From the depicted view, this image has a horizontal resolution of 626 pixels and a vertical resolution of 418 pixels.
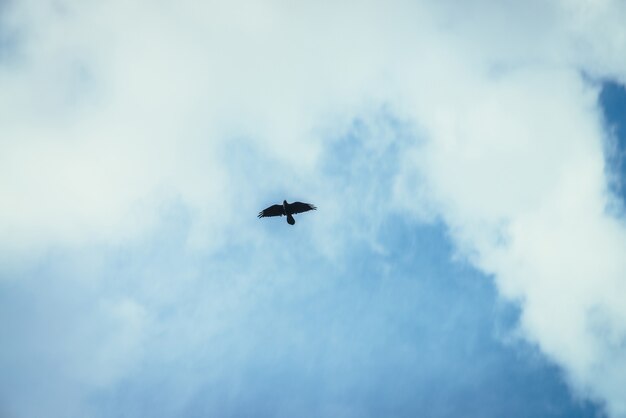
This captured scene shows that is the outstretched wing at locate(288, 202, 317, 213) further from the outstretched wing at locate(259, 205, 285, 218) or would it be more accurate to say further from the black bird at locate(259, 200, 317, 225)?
the outstretched wing at locate(259, 205, 285, 218)

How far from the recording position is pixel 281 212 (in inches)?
2355

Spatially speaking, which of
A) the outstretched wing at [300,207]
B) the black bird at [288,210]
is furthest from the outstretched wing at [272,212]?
the outstretched wing at [300,207]

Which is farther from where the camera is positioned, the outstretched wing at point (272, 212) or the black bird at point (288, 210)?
the outstretched wing at point (272, 212)

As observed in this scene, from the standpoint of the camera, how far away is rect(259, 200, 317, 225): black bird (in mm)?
58781

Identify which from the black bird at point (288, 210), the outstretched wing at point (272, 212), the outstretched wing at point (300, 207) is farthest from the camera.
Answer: the outstretched wing at point (272, 212)

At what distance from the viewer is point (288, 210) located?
59.0m

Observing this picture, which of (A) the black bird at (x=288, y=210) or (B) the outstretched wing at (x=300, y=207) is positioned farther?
(B) the outstretched wing at (x=300, y=207)

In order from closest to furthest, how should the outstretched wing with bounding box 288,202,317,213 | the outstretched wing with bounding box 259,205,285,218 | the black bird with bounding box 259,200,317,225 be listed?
the black bird with bounding box 259,200,317,225 < the outstretched wing with bounding box 288,202,317,213 < the outstretched wing with bounding box 259,205,285,218

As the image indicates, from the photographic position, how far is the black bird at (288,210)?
2314 inches

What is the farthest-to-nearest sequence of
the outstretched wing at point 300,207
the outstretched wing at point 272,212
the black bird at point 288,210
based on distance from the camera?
1. the outstretched wing at point 272,212
2. the outstretched wing at point 300,207
3. the black bird at point 288,210

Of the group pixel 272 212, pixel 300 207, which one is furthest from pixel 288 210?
pixel 272 212

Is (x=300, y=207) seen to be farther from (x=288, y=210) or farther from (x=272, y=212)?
(x=272, y=212)

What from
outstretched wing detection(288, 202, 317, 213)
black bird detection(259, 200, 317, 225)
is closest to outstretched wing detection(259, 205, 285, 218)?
black bird detection(259, 200, 317, 225)

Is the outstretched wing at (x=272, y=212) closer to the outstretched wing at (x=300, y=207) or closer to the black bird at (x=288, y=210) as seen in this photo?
the black bird at (x=288, y=210)
